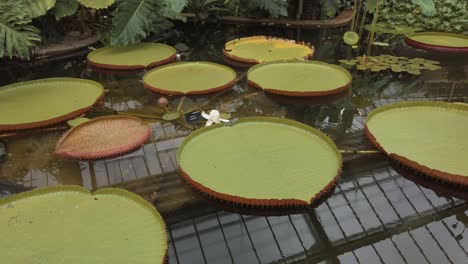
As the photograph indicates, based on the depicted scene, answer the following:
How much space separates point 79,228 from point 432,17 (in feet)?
18.4

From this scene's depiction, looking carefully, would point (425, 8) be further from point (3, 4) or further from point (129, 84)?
point (3, 4)

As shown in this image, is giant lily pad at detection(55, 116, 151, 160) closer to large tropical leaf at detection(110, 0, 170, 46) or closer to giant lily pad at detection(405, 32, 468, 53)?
large tropical leaf at detection(110, 0, 170, 46)

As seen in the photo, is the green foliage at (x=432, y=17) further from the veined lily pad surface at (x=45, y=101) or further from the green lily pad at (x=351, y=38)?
the veined lily pad surface at (x=45, y=101)

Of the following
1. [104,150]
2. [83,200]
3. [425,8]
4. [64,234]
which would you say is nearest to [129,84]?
[104,150]

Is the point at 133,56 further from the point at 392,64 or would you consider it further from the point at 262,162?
the point at 392,64

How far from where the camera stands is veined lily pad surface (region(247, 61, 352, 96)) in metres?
3.35

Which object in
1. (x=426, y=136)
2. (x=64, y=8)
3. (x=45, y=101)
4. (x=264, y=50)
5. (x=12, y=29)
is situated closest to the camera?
(x=426, y=136)

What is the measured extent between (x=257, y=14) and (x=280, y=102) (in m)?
3.05

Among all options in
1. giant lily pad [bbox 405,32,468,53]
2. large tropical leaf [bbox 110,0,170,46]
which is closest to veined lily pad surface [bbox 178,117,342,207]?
large tropical leaf [bbox 110,0,170,46]

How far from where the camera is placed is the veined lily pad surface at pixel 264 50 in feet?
13.6

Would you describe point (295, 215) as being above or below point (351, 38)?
below

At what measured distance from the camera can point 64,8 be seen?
4250 mm

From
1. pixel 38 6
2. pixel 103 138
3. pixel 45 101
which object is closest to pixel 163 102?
pixel 103 138

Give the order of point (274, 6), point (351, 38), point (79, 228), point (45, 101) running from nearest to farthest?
1. point (79, 228)
2. point (45, 101)
3. point (351, 38)
4. point (274, 6)
